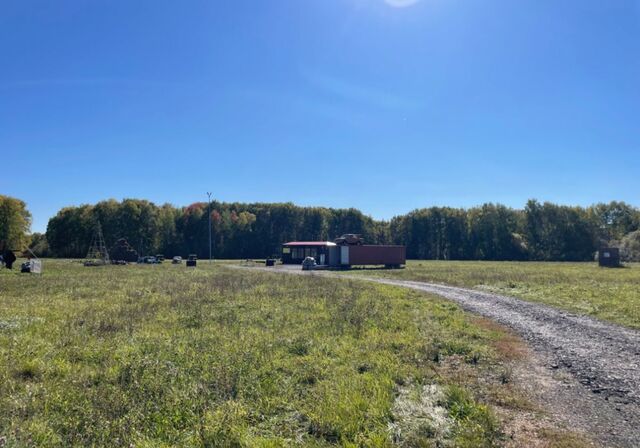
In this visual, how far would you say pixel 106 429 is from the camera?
5.95 meters

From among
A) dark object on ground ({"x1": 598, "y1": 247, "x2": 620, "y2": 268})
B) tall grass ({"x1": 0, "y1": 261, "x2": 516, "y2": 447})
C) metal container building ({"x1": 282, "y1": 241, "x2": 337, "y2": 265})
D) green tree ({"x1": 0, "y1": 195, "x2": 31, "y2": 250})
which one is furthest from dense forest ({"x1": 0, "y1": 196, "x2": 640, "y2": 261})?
tall grass ({"x1": 0, "y1": 261, "x2": 516, "y2": 447})

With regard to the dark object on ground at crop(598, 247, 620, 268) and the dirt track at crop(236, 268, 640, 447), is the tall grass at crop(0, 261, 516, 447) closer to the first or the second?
the dirt track at crop(236, 268, 640, 447)

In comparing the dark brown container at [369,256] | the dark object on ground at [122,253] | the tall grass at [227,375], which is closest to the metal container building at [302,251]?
the dark brown container at [369,256]

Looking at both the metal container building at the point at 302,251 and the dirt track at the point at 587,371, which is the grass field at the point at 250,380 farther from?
the metal container building at the point at 302,251

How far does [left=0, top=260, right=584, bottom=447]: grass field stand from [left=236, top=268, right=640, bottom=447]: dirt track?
0.76 m

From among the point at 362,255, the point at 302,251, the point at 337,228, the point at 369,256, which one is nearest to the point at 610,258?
the point at 369,256

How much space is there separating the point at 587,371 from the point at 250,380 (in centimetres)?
745

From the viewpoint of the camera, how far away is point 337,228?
413ft

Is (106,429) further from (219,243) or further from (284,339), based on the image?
(219,243)

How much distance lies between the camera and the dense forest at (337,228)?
10269cm

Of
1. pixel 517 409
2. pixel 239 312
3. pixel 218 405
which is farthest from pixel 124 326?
pixel 517 409

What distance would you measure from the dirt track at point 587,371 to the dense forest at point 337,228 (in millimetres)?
91027

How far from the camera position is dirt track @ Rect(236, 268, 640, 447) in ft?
21.9

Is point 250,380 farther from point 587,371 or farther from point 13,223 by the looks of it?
point 13,223
